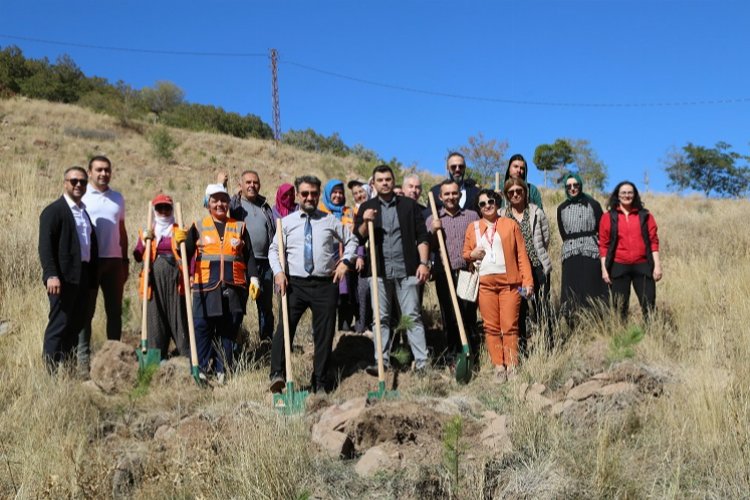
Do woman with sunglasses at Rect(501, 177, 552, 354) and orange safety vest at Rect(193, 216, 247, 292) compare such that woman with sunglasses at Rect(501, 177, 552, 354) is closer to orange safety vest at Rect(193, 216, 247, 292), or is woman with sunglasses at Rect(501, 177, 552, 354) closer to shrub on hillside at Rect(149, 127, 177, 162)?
orange safety vest at Rect(193, 216, 247, 292)

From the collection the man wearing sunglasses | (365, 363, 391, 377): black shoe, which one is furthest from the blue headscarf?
(365, 363, 391, 377): black shoe

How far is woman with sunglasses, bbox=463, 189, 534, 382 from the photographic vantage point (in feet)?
17.6

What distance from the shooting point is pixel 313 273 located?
17.6 ft

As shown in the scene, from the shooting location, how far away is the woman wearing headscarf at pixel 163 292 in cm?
612

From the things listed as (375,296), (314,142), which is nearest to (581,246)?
(375,296)

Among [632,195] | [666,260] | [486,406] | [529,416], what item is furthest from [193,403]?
[666,260]

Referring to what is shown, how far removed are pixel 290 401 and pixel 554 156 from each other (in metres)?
29.9

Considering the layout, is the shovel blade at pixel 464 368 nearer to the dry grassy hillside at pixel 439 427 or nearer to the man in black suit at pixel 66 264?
the dry grassy hillside at pixel 439 427

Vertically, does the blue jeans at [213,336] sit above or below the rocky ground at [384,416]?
above

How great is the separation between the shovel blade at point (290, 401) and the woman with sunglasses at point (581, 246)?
3082mm

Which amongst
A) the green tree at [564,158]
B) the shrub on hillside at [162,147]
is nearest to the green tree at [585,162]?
the green tree at [564,158]

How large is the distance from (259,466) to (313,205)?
2.83 meters

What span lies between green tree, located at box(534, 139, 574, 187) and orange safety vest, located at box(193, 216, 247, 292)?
92.8 feet

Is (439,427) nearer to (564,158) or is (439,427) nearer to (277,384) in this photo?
(277,384)
